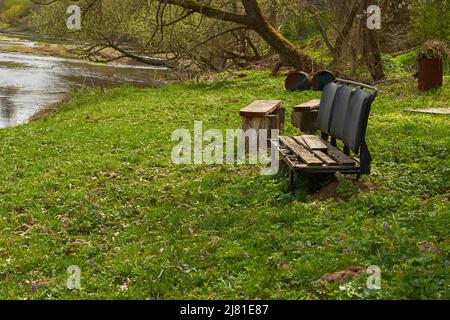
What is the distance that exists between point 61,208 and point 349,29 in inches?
626

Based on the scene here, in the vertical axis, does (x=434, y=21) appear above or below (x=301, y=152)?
above

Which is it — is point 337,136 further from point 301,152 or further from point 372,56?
point 372,56

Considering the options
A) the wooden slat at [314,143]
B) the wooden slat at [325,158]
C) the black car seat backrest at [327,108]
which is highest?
the black car seat backrest at [327,108]

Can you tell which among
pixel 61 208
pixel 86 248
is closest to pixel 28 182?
pixel 61 208

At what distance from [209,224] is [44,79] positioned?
89.5 ft

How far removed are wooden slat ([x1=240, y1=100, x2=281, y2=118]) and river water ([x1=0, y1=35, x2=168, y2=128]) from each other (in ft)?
38.6

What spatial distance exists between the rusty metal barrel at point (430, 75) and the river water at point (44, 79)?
13.3 m

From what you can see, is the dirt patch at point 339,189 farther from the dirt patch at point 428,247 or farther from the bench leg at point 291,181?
the dirt patch at point 428,247

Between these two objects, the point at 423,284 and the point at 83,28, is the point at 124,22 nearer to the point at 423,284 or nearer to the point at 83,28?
the point at 83,28

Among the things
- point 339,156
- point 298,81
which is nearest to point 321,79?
point 298,81

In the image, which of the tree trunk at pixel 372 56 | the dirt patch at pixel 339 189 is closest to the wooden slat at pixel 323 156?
the dirt patch at pixel 339 189

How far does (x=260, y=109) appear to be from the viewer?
10805 mm

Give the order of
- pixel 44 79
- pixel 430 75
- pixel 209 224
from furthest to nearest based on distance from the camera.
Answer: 1. pixel 44 79
2. pixel 430 75
3. pixel 209 224

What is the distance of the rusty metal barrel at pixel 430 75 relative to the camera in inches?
617
